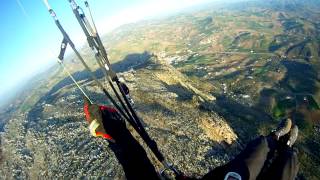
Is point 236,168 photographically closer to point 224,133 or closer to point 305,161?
point 224,133

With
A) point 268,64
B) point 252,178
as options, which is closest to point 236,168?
point 252,178

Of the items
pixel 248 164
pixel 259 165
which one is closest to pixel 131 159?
pixel 248 164

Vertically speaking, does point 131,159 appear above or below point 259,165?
above

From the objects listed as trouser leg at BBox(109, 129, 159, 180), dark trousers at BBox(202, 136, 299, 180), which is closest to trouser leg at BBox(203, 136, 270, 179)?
dark trousers at BBox(202, 136, 299, 180)

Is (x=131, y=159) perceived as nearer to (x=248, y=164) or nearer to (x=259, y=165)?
(x=248, y=164)

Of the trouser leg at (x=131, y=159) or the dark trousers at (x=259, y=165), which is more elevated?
the trouser leg at (x=131, y=159)

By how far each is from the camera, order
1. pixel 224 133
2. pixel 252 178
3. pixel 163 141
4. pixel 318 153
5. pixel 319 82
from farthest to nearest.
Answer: pixel 319 82 < pixel 318 153 < pixel 224 133 < pixel 163 141 < pixel 252 178

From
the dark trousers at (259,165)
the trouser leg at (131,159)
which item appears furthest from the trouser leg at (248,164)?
the trouser leg at (131,159)

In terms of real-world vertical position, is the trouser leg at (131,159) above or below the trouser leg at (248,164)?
above

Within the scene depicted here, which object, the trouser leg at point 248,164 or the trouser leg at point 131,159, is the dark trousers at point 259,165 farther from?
the trouser leg at point 131,159

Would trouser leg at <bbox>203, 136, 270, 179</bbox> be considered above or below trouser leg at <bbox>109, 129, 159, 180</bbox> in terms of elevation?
below

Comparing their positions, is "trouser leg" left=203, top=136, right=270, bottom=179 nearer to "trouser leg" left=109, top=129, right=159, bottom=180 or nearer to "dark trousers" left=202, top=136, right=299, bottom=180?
"dark trousers" left=202, top=136, right=299, bottom=180
